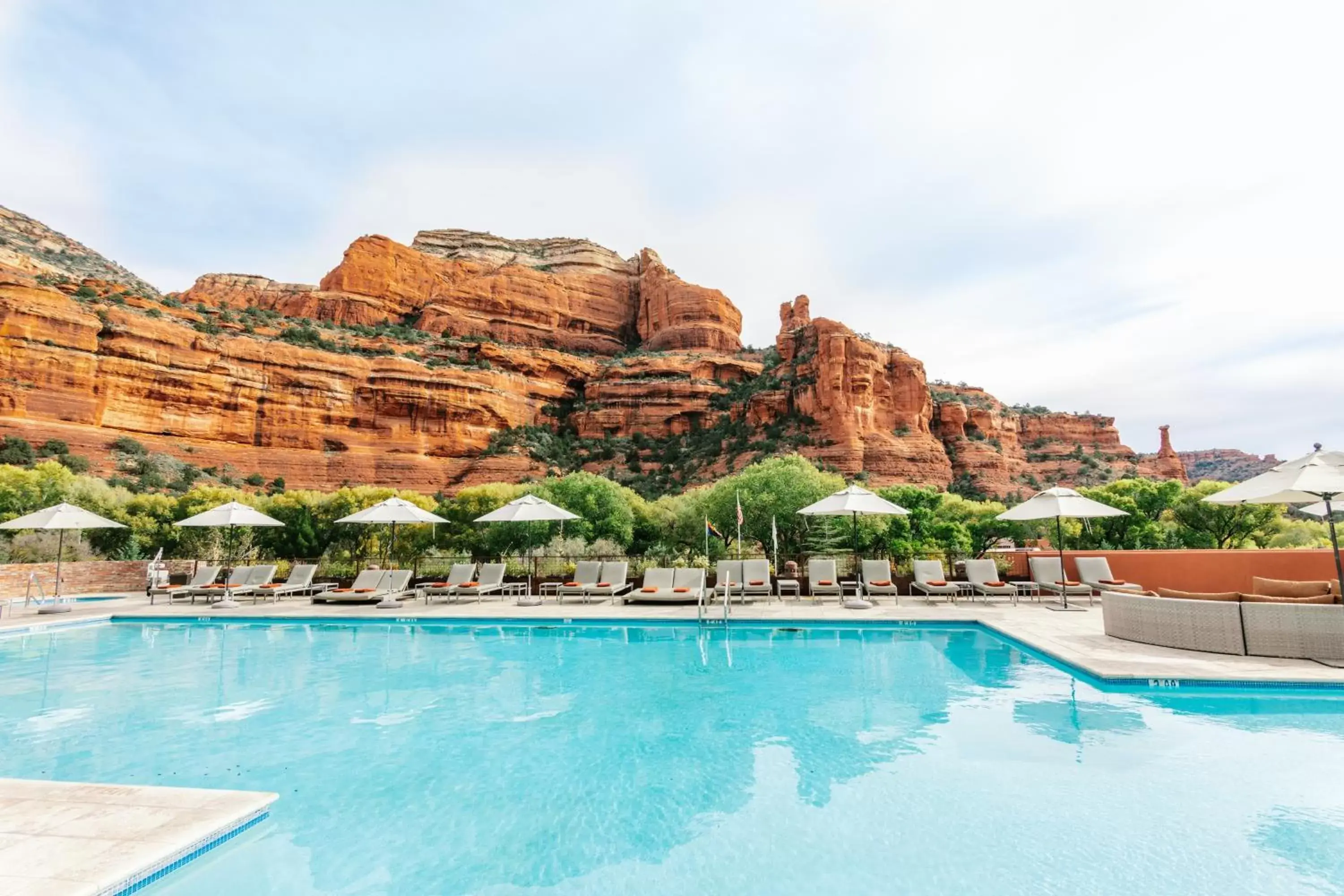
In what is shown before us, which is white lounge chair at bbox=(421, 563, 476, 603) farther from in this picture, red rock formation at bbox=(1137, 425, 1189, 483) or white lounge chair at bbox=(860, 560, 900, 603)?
red rock formation at bbox=(1137, 425, 1189, 483)

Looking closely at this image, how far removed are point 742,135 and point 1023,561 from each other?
10078mm

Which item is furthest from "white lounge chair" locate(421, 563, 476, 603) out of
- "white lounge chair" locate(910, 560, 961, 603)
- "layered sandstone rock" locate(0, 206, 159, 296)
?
"layered sandstone rock" locate(0, 206, 159, 296)

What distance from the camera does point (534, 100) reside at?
490 inches

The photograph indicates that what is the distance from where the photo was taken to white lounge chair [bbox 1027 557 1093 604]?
11.0 meters

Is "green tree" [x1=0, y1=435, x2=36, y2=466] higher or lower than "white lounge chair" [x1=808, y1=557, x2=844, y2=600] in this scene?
higher

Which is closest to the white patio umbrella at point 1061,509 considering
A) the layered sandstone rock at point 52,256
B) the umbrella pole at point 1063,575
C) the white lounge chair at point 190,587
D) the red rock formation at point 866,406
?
the umbrella pole at point 1063,575

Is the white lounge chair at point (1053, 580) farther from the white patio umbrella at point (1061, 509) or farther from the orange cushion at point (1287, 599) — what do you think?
the orange cushion at point (1287, 599)

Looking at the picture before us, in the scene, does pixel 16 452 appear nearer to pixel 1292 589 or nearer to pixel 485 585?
pixel 485 585

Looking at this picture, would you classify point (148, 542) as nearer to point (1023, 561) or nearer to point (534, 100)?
point (534, 100)

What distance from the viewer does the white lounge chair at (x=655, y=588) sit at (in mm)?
11344

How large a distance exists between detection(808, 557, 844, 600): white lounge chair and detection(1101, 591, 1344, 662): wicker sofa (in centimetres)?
485

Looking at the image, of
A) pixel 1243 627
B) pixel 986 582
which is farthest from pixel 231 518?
pixel 1243 627

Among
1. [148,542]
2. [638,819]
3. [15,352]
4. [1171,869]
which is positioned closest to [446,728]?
[638,819]

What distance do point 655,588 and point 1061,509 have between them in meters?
7.12
